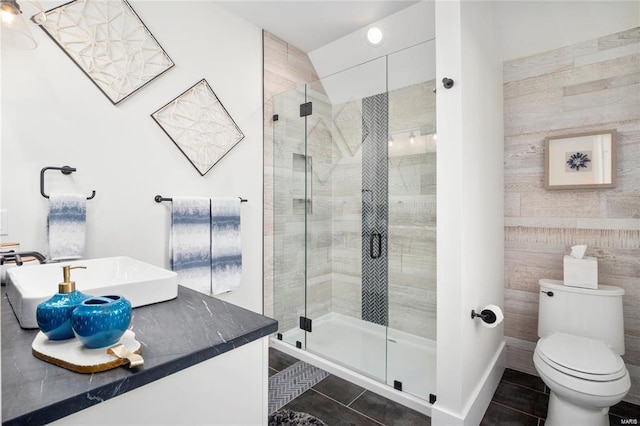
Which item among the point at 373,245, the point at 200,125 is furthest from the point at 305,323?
the point at 200,125

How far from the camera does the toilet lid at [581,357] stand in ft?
4.98

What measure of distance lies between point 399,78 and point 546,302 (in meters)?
1.71

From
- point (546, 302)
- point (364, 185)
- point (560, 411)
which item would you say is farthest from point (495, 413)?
point (364, 185)

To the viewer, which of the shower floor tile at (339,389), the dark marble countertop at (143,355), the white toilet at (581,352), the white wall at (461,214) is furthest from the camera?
the shower floor tile at (339,389)

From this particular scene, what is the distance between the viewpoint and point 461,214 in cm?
165

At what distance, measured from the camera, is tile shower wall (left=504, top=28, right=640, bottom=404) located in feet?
6.46

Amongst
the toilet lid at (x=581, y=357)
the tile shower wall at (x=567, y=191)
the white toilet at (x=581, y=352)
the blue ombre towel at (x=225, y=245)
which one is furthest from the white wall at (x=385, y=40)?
the toilet lid at (x=581, y=357)

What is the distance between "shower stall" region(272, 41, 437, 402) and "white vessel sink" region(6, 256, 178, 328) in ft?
4.37

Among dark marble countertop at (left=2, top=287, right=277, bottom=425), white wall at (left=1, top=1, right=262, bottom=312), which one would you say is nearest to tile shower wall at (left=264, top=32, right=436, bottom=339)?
white wall at (left=1, top=1, right=262, bottom=312)

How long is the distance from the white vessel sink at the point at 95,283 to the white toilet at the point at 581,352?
1.82 m

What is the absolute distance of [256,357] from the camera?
93 centimetres

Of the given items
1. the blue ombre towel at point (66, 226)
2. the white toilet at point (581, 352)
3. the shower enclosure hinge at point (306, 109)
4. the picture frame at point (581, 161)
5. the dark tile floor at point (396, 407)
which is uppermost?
the shower enclosure hinge at point (306, 109)

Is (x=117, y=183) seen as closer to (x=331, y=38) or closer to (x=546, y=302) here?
(x=331, y=38)

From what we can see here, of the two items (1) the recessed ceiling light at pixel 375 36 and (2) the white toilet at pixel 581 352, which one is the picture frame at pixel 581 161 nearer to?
(2) the white toilet at pixel 581 352
